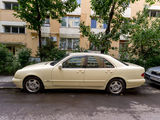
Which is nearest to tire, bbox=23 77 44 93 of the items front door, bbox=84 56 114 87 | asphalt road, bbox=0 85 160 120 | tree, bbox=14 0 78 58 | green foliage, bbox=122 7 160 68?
asphalt road, bbox=0 85 160 120

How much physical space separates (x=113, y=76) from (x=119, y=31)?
4.19 m

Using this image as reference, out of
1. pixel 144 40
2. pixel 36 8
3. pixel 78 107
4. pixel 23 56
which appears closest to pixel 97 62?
pixel 78 107

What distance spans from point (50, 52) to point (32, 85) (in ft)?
11.1

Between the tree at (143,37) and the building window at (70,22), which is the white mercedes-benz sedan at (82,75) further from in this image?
the building window at (70,22)

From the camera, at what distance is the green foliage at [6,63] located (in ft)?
20.1

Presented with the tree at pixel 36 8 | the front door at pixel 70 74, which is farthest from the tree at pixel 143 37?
the front door at pixel 70 74

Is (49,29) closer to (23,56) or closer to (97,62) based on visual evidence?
(23,56)

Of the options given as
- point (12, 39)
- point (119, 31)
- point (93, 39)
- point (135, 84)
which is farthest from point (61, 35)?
point (135, 84)

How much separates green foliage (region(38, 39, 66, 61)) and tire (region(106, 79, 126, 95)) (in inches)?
157

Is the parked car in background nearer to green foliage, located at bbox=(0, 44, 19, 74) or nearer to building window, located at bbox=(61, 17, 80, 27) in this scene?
green foliage, located at bbox=(0, 44, 19, 74)

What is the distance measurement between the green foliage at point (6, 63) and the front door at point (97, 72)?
5076mm

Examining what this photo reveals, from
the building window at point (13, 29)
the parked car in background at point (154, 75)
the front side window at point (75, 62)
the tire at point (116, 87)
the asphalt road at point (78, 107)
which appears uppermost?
the building window at point (13, 29)

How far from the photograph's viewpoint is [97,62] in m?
3.80

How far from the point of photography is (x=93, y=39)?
6590 millimetres
